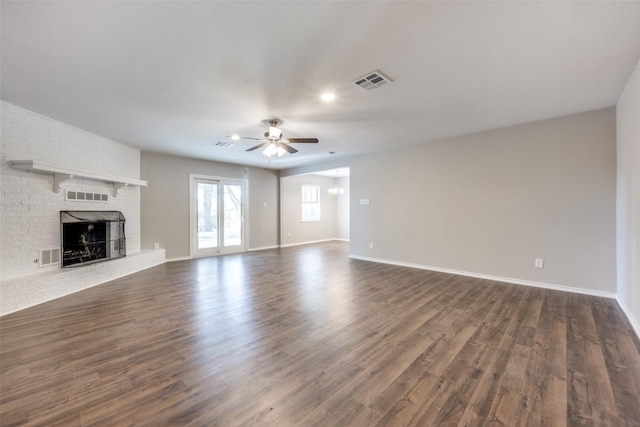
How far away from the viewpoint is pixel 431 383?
1871mm

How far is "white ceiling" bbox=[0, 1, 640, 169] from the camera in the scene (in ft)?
6.02

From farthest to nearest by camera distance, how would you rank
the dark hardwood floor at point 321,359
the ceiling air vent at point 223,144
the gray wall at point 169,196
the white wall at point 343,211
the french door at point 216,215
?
the white wall at point 343,211 < the french door at point 216,215 < the gray wall at point 169,196 < the ceiling air vent at point 223,144 < the dark hardwood floor at point 321,359

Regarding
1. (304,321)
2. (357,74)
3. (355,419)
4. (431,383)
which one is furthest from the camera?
(304,321)

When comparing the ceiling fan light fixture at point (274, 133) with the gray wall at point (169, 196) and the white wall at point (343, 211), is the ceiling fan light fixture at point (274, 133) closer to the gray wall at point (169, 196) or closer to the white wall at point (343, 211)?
the gray wall at point (169, 196)

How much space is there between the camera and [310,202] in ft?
32.3

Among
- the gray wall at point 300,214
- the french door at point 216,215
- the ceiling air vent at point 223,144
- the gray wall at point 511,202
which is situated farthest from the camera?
the gray wall at point 300,214

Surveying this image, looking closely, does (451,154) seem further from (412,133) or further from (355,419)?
(355,419)

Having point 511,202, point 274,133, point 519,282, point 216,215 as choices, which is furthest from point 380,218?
point 216,215

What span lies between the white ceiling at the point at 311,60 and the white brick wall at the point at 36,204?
365 millimetres

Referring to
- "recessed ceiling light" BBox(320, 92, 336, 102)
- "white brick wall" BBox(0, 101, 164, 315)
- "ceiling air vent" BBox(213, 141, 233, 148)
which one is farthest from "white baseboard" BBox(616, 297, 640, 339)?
"white brick wall" BBox(0, 101, 164, 315)

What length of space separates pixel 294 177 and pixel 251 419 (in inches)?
316

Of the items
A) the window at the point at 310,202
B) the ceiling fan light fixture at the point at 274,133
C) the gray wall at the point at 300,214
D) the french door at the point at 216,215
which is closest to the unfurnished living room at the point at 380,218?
the ceiling fan light fixture at the point at 274,133

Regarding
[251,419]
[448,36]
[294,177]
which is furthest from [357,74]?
[294,177]

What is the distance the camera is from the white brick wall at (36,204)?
329cm
